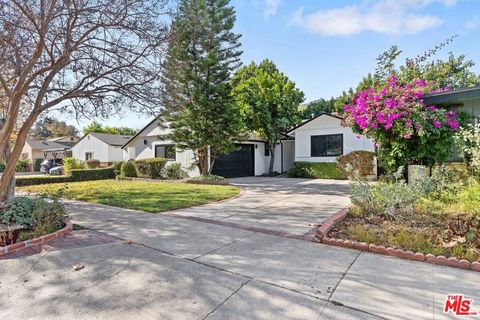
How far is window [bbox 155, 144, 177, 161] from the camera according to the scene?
1850 centimetres

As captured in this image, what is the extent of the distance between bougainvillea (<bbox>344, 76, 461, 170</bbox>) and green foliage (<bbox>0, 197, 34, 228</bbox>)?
824cm

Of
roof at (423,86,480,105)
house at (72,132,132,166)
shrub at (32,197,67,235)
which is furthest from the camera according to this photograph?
house at (72,132,132,166)

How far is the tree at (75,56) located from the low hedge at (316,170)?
39.2 ft

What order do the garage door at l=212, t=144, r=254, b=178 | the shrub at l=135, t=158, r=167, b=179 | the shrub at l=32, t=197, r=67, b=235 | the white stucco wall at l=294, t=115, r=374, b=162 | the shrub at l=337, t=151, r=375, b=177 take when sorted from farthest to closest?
the garage door at l=212, t=144, r=254, b=178, the shrub at l=135, t=158, r=167, b=179, the white stucco wall at l=294, t=115, r=374, b=162, the shrub at l=337, t=151, r=375, b=177, the shrub at l=32, t=197, r=67, b=235

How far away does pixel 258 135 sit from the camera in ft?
63.7

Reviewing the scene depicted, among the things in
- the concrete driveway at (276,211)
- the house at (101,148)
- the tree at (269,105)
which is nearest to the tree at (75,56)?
the concrete driveway at (276,211)

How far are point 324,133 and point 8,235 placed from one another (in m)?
16.0

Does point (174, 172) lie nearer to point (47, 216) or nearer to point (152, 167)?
point (152, 167)

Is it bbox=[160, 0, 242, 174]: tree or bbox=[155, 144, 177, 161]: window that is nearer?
bbox=[160, 0, 242, 174]: tree

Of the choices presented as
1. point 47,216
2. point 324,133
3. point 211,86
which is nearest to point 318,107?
point 324,133

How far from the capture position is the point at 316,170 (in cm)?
1705

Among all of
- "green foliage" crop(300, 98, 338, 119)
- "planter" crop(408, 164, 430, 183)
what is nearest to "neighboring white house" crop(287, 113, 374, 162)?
"planter" crop(408, 164, 430, 183)

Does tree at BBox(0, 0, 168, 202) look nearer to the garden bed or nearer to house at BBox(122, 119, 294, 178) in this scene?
the garden bed

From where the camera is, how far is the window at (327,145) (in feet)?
55.2
